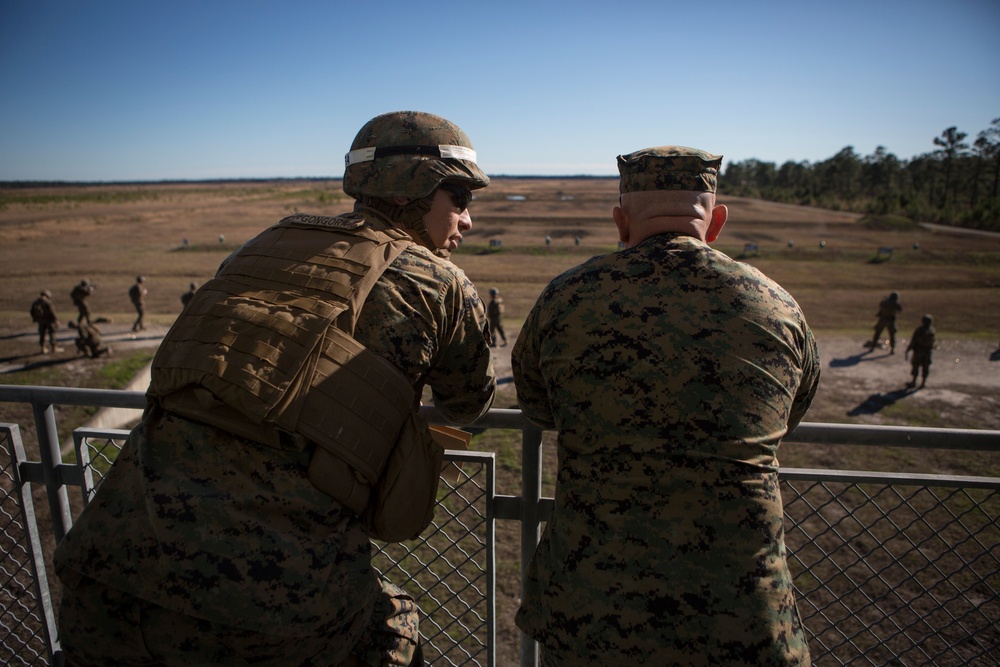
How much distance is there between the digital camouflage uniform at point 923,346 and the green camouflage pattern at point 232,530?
460 inches

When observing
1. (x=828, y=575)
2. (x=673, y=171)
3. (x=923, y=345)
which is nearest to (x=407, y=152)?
(x=673, y=171)

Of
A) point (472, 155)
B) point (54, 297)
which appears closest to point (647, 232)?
point (472, 155)

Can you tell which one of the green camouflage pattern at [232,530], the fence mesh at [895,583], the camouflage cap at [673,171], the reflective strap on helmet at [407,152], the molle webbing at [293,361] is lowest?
the fence mesh at [895,583]

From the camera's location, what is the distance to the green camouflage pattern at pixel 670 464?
1.51 m

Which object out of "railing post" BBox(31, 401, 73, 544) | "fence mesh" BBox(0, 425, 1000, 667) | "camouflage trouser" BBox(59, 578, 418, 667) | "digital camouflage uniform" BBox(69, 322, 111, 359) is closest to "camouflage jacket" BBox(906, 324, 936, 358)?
"fence mesh" BBox(0, 425, 1000, 667)

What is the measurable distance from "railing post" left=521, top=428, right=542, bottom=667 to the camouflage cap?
0.84 meters

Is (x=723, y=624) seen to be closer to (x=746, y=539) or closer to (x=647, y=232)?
(x=746, y=539)

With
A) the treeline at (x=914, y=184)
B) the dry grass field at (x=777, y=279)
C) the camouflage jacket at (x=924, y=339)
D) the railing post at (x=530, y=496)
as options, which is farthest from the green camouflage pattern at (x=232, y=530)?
the treeline at (x=914, y=184)

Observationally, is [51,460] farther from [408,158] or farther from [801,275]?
[801,275]

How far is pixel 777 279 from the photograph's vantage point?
72.7 ft

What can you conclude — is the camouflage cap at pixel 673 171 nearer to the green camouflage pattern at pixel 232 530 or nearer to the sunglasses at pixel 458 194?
the sunglasses at pixel 458 194

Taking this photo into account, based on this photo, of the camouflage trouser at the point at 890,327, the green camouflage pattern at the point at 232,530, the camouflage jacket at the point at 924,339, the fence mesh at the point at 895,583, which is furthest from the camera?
the camouflage trouser at the point at 890,327

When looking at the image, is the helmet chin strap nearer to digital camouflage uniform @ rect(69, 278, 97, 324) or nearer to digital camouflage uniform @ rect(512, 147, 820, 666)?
digital camouflage uniform @ rect(512, 147, 820, 666)

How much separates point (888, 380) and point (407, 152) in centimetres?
1239
